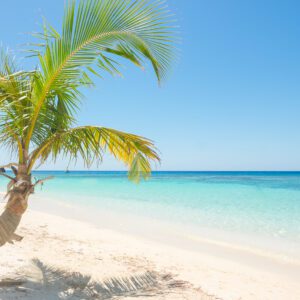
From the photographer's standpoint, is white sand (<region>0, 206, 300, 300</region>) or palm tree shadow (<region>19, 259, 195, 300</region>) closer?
palm tree shadow (<region>19, 259, 195, 300</region>)

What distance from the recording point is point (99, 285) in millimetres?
3445

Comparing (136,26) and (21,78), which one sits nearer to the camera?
(136,26)

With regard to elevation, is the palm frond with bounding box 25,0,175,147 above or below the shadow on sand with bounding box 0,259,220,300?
above

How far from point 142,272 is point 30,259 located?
1.48 metres

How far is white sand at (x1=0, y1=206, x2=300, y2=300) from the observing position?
3248 millimetres

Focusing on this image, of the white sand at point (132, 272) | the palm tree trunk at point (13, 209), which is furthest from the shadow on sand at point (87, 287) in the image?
the palm tree trunk at point (13, 209)

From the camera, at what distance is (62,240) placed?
579 centimetres

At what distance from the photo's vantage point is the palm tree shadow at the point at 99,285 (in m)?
3.12

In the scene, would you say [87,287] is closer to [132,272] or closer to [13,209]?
[132,272]

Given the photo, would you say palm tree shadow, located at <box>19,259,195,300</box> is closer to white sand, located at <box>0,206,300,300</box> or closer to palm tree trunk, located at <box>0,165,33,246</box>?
white sand, located at <box>0,206,300,300</box>

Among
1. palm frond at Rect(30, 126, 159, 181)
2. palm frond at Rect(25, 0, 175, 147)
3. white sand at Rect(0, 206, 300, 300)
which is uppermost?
palm frond at Rect(25, 0, 175, 147)

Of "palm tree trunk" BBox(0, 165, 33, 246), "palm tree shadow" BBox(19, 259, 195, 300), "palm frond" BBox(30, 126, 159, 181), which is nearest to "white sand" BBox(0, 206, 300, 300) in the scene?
"palm tree shadow" BBox(19, 259, 195, 300)

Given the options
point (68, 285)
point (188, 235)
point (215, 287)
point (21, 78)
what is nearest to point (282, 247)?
point (188, 235)

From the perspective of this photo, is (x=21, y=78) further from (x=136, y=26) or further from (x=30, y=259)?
(x=30, y=259)
